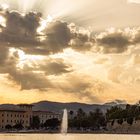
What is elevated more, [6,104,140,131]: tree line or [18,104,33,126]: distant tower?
[18,104,33,126]: distant tower

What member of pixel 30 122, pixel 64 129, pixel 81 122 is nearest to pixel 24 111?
pixel 30 122

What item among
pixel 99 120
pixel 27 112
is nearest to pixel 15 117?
pixel 27 112

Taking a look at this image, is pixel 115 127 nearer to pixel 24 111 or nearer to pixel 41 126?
pixel 41 126

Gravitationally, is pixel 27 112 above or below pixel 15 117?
above

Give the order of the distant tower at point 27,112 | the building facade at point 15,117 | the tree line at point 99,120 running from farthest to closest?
the distant tower at point 27,112, the building facade at point 15,117, the tree line at point 99,120

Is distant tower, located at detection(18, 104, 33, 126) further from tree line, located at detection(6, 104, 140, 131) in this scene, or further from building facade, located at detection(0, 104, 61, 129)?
tree line, located at detection(6, 104, 140, 131)

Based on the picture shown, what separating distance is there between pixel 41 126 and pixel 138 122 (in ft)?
109

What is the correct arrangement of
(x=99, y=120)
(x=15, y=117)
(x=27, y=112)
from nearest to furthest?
(x=99, y=120) → (x=15, y=117) → (x=27, y=112)

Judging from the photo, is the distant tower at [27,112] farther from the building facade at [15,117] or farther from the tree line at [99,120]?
the tree line at [99,120]

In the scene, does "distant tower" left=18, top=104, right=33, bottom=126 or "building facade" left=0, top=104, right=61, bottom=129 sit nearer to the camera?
"building facade" left=0, top=104, right=61, bottom=129

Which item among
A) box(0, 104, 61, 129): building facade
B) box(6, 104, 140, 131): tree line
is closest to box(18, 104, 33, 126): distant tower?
box(0, 104, 61, 129): building facade

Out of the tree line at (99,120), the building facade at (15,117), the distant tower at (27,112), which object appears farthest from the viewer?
the distant tower at (27,112)

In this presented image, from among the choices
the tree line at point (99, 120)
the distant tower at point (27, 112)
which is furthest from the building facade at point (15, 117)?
the tree line at point (99, 120)

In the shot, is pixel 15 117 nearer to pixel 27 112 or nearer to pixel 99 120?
pixel 27 112
